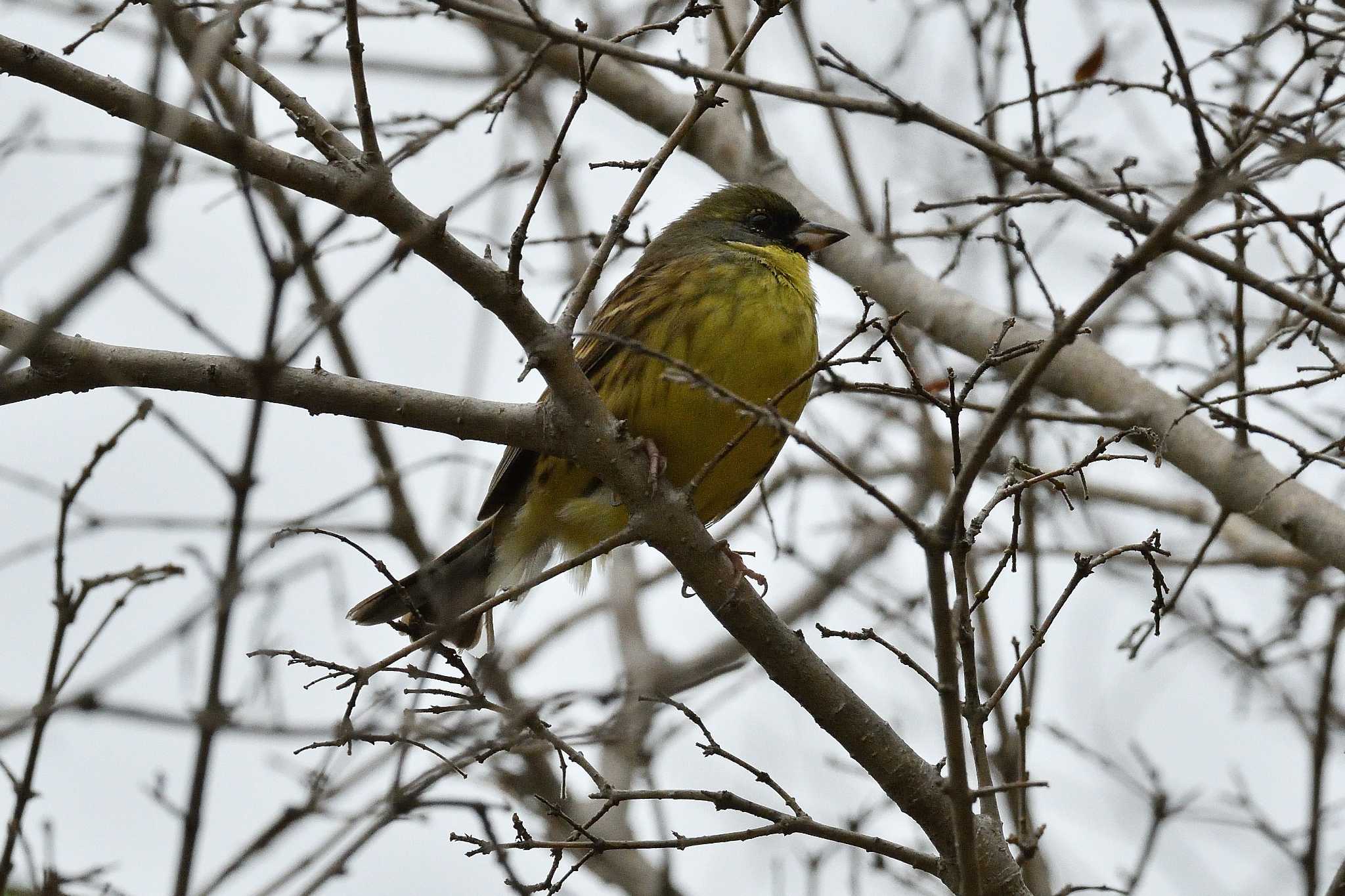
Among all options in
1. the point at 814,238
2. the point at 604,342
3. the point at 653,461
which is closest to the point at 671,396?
the point at 604,342

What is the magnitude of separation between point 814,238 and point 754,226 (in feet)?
0.84

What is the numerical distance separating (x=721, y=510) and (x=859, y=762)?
1.65 m

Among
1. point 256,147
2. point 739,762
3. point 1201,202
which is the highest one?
point 256,147

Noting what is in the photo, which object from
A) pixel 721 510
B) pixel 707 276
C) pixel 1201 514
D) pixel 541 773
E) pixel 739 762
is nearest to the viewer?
pixel 739 762

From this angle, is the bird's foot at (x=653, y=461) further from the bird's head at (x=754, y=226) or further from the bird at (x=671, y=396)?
the bird's head at (x=754, y=226)

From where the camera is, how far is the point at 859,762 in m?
4.25

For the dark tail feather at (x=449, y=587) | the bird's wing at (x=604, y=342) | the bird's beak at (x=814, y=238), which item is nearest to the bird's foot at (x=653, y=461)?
the bird's wing at (x=604, y=342)

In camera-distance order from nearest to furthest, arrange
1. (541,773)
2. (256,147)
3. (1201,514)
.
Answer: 1. (256,147)
2. (541,773)
3. (1201,514)

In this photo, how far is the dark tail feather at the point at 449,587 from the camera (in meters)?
5.43

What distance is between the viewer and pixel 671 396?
16.3 ft

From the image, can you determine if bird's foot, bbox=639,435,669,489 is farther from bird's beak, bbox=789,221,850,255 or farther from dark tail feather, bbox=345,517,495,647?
bird's beak, bbox=789,221,850,255

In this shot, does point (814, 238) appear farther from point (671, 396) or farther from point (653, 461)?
point (653, 461)

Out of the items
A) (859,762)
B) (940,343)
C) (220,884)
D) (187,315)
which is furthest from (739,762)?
(940,343)

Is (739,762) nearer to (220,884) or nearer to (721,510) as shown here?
(220,884)
